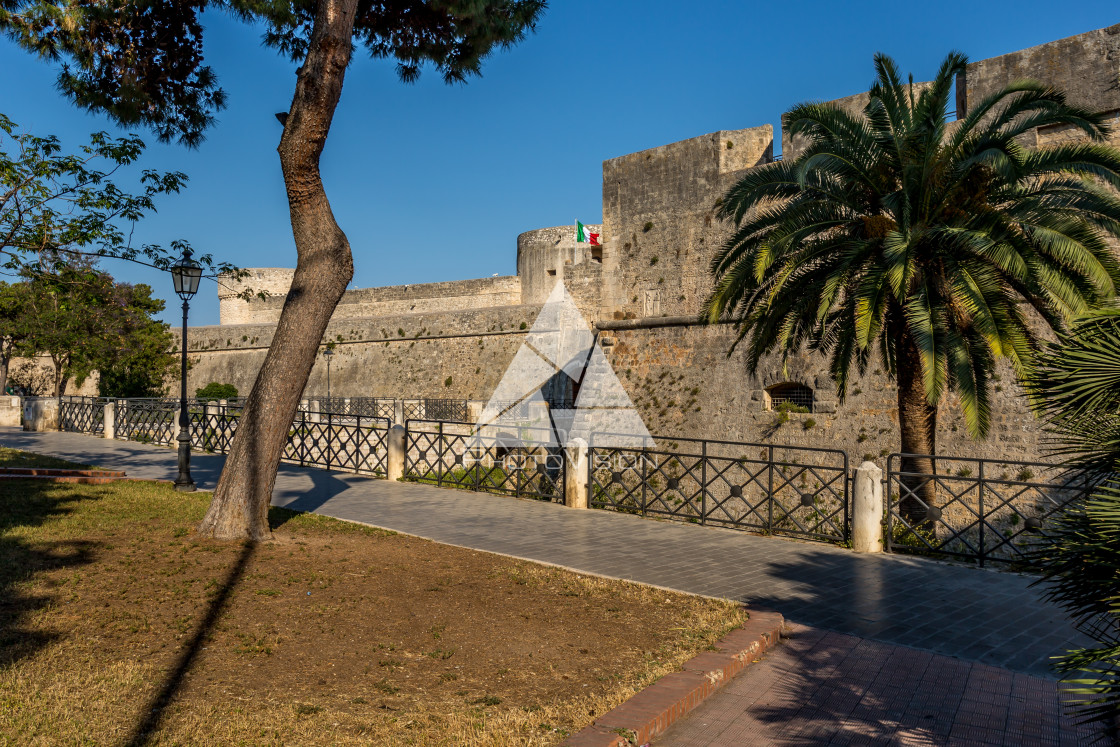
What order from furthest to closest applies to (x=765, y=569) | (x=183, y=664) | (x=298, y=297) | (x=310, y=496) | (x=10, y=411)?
1. (x=10, y=411)
2. (x=310, y=496)
3. (x=298, y=297)
4. (x=765, y=569)
5. (x=183, y=664)

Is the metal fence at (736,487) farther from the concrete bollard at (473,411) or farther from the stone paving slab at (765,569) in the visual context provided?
the concrete bollard at (473,411)

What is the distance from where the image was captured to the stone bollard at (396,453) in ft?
38.9

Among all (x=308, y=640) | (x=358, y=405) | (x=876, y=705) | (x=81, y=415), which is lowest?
(x=876, y=705)

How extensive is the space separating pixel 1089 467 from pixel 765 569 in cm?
461

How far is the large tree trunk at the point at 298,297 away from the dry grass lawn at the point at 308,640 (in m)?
0.40

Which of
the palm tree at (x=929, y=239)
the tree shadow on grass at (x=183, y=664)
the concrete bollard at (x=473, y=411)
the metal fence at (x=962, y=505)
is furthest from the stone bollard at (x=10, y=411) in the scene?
the metal fence at (x=962, y=505)

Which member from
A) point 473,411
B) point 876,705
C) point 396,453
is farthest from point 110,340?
point 876,705

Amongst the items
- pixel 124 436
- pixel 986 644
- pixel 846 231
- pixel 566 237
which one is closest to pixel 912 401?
pixel 846 231

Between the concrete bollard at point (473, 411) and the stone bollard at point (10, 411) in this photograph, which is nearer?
the concrete bollard at point (473, 411)

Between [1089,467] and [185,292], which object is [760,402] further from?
[1089,467]

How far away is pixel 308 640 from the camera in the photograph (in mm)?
4160

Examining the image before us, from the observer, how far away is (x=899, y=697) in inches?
145

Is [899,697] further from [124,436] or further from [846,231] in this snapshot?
[124,436]

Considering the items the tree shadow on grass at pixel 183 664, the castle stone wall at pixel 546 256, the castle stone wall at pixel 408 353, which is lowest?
the tree shadow on grass at pixel 183 664
